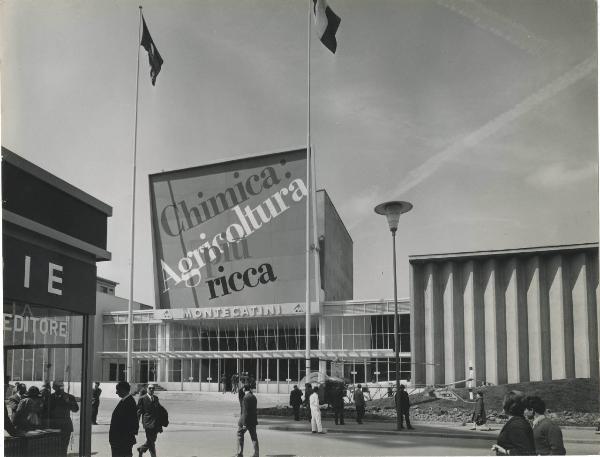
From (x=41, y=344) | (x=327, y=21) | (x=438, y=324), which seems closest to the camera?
(x=41, y=344)

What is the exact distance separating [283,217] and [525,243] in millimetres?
18113

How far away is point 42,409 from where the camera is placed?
1071cm

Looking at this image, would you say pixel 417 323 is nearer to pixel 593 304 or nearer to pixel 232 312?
pixel 593 304

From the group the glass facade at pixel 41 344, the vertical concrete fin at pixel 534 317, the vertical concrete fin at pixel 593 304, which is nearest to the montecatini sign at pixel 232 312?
the vertical concrete fin at pixel 534 317

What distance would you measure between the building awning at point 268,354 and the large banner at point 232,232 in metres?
3.51

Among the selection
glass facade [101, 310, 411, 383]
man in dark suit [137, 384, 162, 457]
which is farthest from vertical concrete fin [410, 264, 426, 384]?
man in dark suit [137, 384, 162, 457]

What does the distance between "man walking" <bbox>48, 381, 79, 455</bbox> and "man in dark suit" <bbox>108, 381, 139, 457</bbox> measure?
5.22 feet

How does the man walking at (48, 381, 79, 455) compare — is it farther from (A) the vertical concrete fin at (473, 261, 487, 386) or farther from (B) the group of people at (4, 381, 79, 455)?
(A) the vertical concrete fin at (473, 261, 487, 386)

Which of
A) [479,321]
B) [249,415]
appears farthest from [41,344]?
[479,321]

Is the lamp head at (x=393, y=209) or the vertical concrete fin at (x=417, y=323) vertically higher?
the lamp head at (x=393, y=209)

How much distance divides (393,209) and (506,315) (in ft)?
54.6

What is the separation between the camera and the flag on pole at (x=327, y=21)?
19.7 metres

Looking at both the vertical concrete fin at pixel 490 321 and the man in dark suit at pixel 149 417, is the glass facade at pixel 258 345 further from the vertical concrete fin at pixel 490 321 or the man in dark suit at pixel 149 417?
the man in dark suit at pixel 149 417

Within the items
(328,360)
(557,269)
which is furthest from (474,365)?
(328,360)
